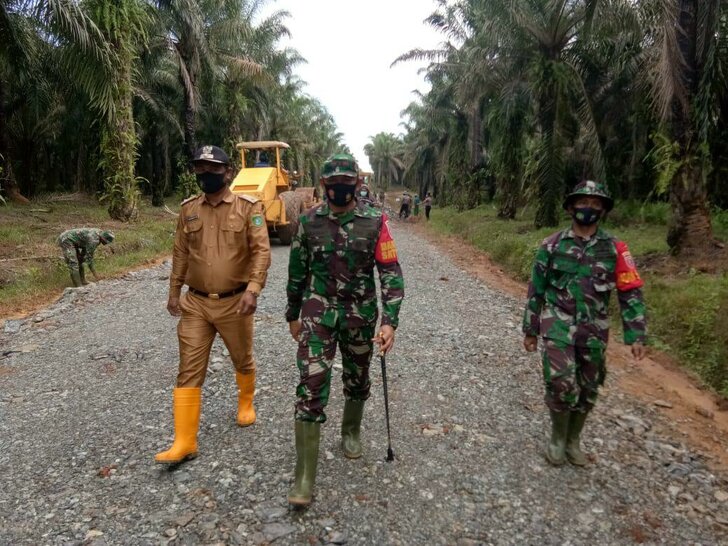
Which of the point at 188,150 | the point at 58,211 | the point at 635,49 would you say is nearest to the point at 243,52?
the point at 188,150

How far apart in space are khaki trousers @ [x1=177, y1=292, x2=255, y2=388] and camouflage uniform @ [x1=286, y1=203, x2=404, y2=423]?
57 cm

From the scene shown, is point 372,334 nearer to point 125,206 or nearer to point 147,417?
point 147,417

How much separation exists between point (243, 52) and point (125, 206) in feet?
40.1

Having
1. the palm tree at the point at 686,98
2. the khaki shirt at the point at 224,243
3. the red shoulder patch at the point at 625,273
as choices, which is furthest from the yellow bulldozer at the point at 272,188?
the red shoulder patch at the point at 625,273

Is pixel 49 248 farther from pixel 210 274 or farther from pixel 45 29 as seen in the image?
pixel 210 274

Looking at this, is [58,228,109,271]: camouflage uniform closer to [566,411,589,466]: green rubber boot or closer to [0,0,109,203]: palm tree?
[0,0,109,203]: palm tree

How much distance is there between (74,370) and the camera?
4.96 metres

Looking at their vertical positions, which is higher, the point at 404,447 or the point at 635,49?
the point at 635,49

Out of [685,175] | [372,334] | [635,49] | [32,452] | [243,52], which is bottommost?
[32,452]

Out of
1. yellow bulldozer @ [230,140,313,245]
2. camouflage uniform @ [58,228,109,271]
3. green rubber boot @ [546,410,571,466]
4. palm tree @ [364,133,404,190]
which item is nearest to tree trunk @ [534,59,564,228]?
yellow bulldozer @ [230,140,313,245]

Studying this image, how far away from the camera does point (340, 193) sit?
288 centimetres

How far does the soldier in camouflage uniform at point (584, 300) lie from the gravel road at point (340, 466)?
0.63 meters

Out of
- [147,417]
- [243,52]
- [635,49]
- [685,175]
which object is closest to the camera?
[147,417]

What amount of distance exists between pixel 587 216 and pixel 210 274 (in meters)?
2.36
